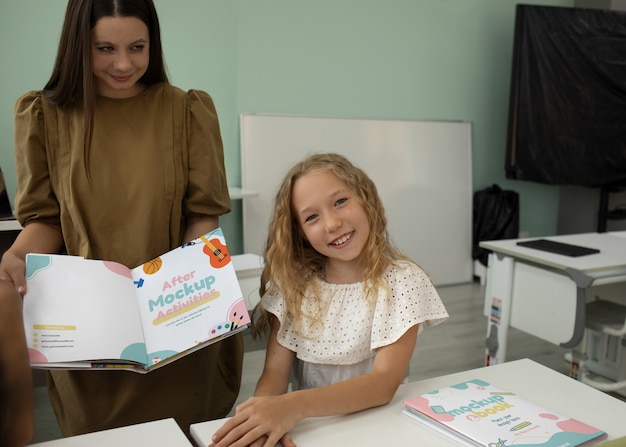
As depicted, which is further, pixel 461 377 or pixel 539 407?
pixel 461 377

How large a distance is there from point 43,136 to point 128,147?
6.5 inches

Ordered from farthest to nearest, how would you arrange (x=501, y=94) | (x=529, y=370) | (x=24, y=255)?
(x=501, y=94)
(x=529, y=370)
(x=24, y=255)

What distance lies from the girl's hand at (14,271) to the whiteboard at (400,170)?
2.75m

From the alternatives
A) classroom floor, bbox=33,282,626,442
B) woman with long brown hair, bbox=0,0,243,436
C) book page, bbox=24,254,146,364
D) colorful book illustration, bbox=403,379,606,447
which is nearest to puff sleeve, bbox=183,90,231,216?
woman with long brown hair, bbox=0,0,243,436

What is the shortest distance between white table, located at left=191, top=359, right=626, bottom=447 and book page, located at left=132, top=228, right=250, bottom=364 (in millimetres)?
155

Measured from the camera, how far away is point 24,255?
1.16 meters

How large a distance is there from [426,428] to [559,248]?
1.88m

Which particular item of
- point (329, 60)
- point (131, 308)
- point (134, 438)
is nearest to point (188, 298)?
point (131, 308)

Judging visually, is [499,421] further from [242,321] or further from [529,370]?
[242,321]

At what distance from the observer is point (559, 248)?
2.65 metres

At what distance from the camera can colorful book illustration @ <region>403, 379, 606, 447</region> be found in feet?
3.07

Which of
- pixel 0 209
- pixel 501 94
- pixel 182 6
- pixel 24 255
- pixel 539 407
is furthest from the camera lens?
pixel 501 94

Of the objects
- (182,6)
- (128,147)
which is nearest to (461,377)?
(128,147)

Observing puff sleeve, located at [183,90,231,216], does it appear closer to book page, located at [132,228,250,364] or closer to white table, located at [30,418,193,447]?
book page, located at [132,228,250,364]
